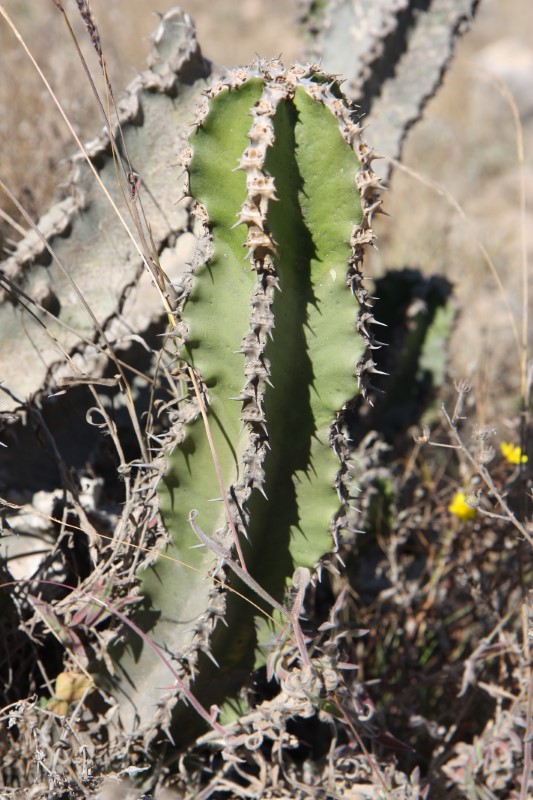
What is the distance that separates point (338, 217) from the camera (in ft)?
4.14

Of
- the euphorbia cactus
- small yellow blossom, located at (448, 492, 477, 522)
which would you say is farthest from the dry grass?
the euphorbia cactus

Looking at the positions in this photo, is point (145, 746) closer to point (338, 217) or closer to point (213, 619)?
point (213, 619)

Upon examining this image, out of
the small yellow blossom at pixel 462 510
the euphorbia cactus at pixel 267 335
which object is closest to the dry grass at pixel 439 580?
the small yellow blossom at pixel 462 510

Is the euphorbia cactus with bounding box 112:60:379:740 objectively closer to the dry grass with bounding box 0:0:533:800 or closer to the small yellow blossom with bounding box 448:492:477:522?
the dry grass with bounding box 0:0:533:800

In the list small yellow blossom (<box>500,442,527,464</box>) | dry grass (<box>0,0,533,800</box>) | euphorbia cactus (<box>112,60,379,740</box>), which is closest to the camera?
euphorbia cactus (<box>112,60,379,740</box>)

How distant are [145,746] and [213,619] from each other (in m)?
0.32

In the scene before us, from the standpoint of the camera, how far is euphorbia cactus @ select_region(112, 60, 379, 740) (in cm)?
122

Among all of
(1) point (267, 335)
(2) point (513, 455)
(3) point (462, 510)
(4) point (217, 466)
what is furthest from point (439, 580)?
(1) point (267, 335)

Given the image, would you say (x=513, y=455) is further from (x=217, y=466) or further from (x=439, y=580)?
(x=217, y=466)

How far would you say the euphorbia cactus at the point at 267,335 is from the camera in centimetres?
122

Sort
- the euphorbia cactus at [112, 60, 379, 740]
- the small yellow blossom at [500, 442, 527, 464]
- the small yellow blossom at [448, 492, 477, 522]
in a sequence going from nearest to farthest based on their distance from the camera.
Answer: the euphorbia cactus at [112, 60, 379, 740] → the small yellow blossom at [500, 442, 527, 464] → the small yellow blossom at [448, 492, 477, 522]

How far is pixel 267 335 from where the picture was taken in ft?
4.02

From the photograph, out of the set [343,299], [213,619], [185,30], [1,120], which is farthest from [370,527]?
[1,120]

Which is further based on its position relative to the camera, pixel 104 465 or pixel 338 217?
pixel 104 465
